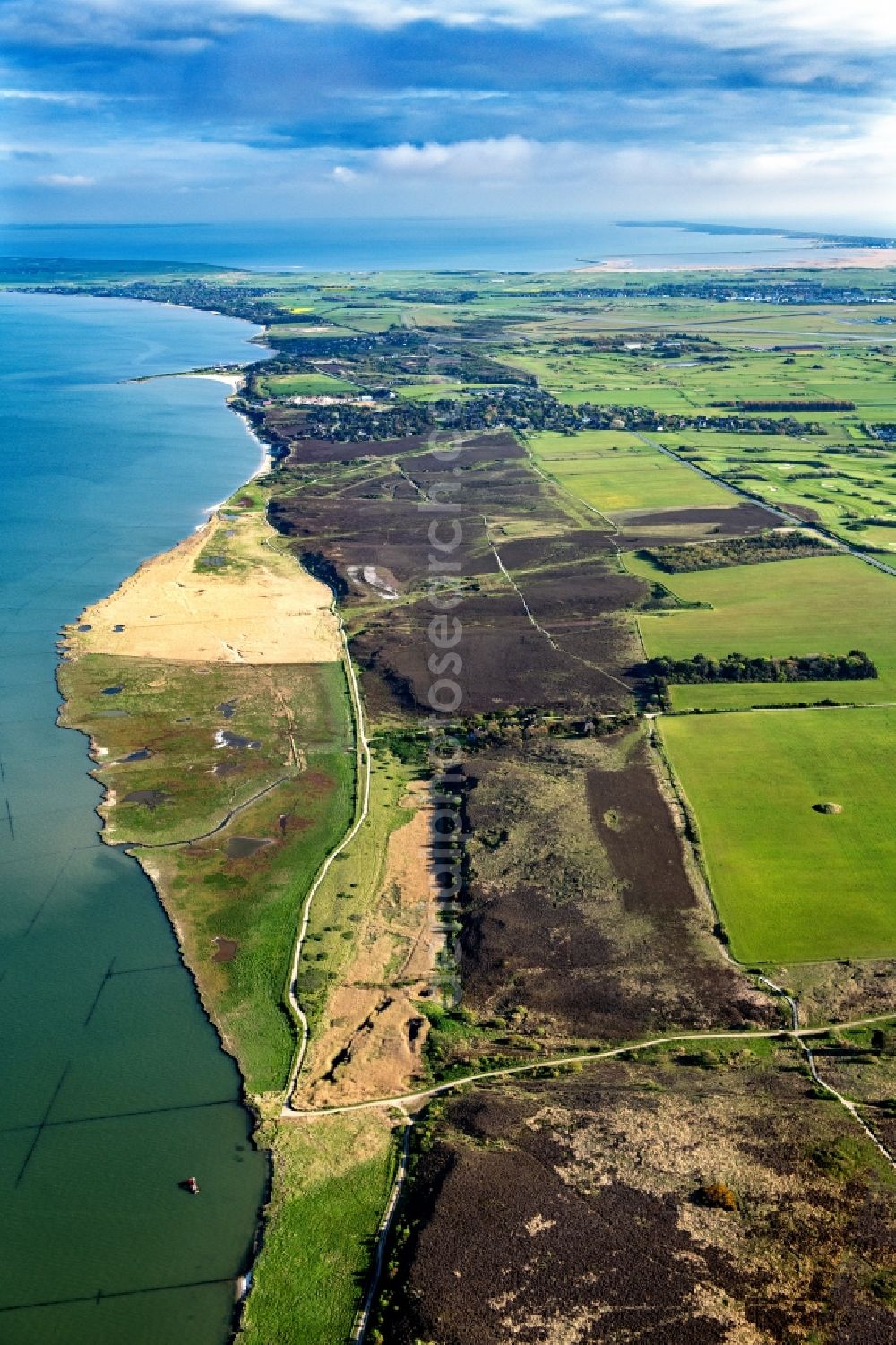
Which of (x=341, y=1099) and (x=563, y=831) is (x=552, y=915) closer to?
(x=563, y=831)

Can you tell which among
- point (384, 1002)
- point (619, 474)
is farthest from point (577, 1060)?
point (619, 474)

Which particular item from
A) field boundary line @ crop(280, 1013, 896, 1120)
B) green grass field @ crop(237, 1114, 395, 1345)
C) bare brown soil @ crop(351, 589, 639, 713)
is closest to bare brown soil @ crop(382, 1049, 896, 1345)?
field boundary line @ crop(280, 1013, 896, 1120)

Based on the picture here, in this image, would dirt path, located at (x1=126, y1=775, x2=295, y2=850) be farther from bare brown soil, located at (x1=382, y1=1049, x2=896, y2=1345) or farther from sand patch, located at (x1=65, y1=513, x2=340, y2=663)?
bare brown soil, located at (x1=382, y1=1049, x2=896, y2=1345)

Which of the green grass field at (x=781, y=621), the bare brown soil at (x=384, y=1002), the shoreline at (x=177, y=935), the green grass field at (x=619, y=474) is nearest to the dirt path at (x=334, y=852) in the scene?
the bare brown soil at (x=384, y=1002)

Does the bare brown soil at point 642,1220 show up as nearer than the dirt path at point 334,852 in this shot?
Yes

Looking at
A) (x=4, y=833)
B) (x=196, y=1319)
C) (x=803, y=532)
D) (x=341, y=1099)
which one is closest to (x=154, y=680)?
(x=4, y=833)

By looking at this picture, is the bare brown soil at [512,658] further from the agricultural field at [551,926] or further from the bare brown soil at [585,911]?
the bare brown soil at [585,911]

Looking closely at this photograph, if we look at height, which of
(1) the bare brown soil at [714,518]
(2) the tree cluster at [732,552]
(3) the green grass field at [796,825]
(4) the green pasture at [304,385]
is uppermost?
(4) the green pasture at [304,385]
